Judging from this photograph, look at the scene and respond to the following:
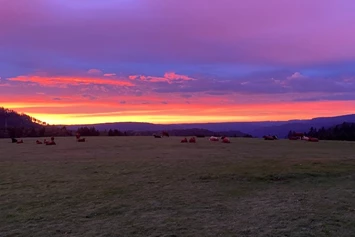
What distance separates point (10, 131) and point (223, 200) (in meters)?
39.0

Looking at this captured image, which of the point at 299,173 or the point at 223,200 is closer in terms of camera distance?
the point at 223,200

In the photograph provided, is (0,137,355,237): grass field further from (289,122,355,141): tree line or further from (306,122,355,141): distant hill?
(306,122,355,141): distant hill

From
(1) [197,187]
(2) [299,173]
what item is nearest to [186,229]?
(1) [197,187]

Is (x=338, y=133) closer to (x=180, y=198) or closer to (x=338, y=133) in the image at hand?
(x=338, y=133)

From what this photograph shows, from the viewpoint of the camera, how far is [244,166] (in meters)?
13.2

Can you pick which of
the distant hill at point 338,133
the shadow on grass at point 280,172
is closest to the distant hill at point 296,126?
the distant hill at point 338,133

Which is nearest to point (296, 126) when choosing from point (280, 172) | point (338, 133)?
point (338, 133)

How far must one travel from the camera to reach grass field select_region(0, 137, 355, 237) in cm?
675

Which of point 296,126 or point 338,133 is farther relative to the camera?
point 296,126

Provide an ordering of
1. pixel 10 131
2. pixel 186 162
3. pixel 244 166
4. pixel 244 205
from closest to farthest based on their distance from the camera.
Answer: pixel 244 205
pixel 244 166
pixel 186 162
pixel 10 131

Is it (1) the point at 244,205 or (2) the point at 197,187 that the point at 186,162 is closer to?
(2) the point at 197,187

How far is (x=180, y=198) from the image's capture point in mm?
8992

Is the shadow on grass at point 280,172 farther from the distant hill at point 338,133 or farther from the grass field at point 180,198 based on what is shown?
the distant hill at point 338,133

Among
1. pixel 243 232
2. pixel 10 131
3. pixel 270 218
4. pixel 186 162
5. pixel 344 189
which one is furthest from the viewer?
pixel 10 131
